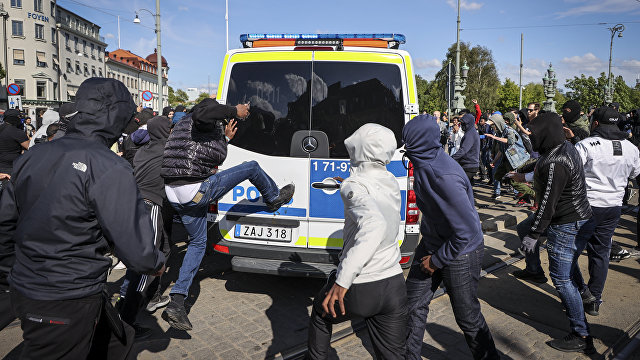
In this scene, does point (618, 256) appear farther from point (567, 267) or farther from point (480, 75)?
point (480, 75)

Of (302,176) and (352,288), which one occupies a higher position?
(302,176)

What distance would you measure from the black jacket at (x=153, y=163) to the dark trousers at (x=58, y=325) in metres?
2.23

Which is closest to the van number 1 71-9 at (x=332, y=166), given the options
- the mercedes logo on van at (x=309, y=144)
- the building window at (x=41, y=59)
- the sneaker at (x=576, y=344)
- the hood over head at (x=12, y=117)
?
the mercedes logo on van at (x=309, y=144)

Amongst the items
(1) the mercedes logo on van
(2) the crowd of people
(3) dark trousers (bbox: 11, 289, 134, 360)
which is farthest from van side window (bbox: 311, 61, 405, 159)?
(3) dark trousers (bbox: 11, 289, 134, 360)

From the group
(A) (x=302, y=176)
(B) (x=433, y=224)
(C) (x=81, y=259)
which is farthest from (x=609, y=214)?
(C) (x=81, y=259)

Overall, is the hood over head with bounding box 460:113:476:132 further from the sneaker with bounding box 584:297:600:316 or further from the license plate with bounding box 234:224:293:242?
the license plate with bounding box 234:224:293:242

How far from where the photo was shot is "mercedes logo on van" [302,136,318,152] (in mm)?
4438

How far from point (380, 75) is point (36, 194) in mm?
3218

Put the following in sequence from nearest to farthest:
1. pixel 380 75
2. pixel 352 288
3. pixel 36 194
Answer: pixel 36 194 < pixel 352 288 < pixel 380 75

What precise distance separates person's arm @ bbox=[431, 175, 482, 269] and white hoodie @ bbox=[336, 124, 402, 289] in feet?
1.41

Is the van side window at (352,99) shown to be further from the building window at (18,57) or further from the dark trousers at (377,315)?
the building window at (18,57)

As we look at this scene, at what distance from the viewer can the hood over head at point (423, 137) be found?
288cm

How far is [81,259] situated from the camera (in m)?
2.10

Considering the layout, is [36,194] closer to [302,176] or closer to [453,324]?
[302,176]
